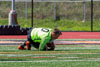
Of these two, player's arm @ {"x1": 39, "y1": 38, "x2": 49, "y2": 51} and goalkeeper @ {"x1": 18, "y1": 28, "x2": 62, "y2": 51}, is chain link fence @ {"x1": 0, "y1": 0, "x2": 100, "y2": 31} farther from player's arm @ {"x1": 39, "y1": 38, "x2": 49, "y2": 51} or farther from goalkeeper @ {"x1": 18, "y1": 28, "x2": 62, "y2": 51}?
player's arm @ {"x1": 39, "y1": 38, "x2": 49, "y2": 51}

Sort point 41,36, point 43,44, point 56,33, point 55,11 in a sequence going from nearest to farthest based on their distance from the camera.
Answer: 1. point 56,33
2. point 43,44
3. point 41,36
4. point 55,11

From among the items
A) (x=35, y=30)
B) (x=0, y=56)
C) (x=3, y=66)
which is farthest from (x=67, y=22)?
(x=3, y=66)

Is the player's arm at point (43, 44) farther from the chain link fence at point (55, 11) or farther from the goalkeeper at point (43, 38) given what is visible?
the chain link fence at point (55, 11)

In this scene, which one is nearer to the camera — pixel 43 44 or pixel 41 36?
pixel 43 44

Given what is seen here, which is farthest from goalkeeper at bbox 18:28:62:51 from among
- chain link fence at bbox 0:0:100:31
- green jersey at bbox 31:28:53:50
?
chain link fence at bbox 0:0:100:31

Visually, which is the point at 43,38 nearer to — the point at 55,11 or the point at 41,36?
the point at 41,36

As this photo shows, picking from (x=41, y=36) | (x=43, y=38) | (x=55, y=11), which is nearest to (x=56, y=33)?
(x=43, y=38)

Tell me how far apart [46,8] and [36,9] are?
93 centimetres

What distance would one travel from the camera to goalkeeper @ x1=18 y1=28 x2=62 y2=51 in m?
12.5

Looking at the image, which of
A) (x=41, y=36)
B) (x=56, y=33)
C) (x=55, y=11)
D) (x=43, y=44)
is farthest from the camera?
(x=55, y=11)

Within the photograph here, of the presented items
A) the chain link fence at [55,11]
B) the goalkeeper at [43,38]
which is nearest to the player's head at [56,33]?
the goalkeeper at [43,38]

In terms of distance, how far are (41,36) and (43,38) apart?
0.63ft

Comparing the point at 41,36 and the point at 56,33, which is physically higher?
the point at 56,33

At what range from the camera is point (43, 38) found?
12.6 m
